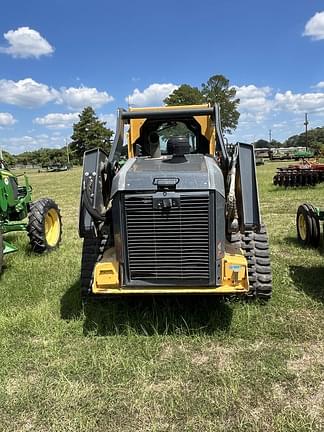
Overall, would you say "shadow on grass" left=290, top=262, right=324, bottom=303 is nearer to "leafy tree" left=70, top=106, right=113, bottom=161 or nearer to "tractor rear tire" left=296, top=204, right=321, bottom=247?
"tractor rear tire" left=296, top=204, right=321, bottom=247

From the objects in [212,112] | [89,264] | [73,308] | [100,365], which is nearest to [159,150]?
[212,112]

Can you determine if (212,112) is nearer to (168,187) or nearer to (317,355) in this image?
(168,187)

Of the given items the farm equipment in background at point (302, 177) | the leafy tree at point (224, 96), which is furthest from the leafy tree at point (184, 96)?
the farm equipment in background at point (302, 177)

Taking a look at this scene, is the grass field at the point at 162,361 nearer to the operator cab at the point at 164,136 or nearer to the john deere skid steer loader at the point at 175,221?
the john deere skid steer loader at the point at 175,221

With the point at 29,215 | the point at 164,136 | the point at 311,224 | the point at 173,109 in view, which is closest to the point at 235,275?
the point at 173,109

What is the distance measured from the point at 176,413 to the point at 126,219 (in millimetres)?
1642

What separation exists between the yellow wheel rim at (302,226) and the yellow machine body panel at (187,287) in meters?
3.47

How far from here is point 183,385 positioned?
325 cm

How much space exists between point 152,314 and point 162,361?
0.83 meters

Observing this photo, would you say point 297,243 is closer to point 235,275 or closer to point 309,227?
point 309,227

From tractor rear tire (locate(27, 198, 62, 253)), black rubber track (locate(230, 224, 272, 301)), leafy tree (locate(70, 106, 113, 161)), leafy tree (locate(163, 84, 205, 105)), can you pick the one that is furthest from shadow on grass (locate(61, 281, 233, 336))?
leafy tree (locate(70, 106, 113, 161))

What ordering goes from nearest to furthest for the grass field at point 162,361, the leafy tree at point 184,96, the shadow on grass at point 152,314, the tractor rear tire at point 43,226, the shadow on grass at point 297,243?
the grass field at point 162,361 < the shadow on grass at point 152,314 < the shadow on grass at point 297,243 < the tractor rear tire at point 43,226 < the leafy tree at point 184,96

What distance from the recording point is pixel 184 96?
52281mm

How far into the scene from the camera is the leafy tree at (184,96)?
168ft
